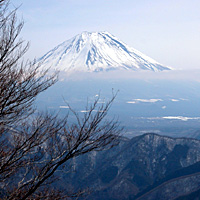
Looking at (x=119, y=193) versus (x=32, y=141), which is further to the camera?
(x=119, y=193)

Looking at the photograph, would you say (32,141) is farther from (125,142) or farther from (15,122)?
(125,142)

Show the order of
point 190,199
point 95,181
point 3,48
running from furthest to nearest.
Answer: point 95,181 < point 190,199 < point 3,48

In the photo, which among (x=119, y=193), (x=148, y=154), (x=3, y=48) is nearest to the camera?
(x=3, y=48)

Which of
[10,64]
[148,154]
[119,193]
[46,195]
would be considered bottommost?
[119,193]

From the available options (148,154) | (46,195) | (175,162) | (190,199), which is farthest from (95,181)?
(46,195)

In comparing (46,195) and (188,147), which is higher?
(46,195)

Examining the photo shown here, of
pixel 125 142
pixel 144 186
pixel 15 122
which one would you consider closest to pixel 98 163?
pixel 125 142

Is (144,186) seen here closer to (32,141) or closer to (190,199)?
(190,199)
